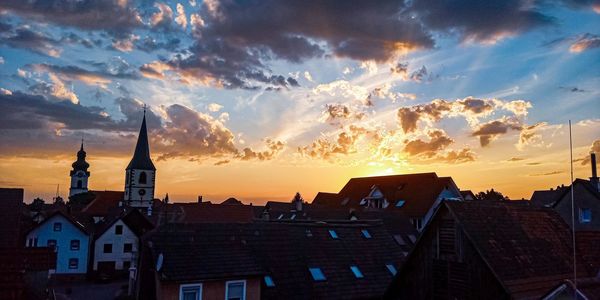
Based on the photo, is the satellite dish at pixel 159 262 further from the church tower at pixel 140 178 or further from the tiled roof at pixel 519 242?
the church tower at pixel 140 178

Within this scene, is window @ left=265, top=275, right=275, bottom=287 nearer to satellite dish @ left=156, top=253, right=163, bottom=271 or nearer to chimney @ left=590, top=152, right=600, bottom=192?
satellite dish @ left=156, top=253, right=163, bottom=271

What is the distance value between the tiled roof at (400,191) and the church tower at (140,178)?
36.9m

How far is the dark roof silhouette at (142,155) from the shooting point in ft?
314

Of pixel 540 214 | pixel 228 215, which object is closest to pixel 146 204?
pixel 228 215

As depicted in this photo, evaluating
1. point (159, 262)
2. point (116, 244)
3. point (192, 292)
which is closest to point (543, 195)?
point (116, 244)

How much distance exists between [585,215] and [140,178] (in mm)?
77613

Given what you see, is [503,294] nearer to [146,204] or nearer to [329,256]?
[329,256]

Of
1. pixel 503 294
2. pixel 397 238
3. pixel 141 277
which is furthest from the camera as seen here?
pixel 397 238

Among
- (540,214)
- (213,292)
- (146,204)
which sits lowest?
(213,292)

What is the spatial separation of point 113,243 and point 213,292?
35.5 meters

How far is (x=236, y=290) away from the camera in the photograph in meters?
22.2

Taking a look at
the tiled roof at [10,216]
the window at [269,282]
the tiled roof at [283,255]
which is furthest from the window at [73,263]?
the window at [269,282]

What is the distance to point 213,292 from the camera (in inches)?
848

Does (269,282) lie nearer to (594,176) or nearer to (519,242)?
(519,242)
